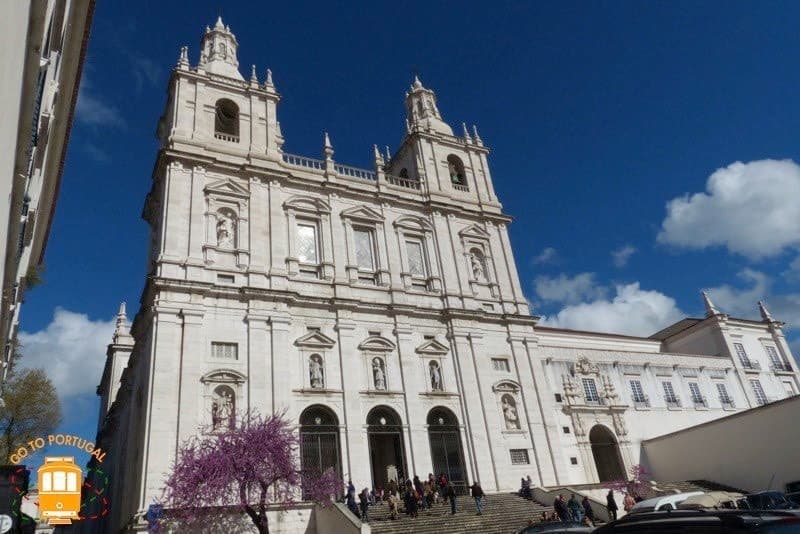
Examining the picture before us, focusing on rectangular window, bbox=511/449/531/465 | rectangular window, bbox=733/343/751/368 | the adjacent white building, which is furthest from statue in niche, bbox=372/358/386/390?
rectangular window, bbox=733/343/751/368

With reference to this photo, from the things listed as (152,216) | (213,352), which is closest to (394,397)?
(213,352)

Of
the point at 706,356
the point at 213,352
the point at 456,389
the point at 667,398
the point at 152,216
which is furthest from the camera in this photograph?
the point at 706,356

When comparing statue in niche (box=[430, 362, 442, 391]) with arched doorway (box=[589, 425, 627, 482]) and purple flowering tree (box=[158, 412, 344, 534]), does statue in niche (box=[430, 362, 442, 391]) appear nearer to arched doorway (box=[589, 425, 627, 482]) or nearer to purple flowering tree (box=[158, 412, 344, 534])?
purple flowering tree (box=[158, 412, 344, 534])

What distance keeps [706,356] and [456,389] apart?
2240cm

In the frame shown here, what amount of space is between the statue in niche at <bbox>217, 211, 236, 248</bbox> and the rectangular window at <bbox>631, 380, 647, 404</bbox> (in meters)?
25.8

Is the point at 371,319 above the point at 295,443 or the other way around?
above

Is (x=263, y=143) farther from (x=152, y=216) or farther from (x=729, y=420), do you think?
(x=729, y=420)

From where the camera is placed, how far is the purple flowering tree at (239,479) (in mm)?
19156

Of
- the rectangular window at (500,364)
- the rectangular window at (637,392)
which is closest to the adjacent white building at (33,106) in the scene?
the rectangular window at (500,364)

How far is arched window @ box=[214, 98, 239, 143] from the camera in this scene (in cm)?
3168

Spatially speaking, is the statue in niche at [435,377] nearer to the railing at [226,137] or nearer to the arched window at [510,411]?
the arched window at [510,411]

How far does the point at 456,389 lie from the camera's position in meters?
29.1

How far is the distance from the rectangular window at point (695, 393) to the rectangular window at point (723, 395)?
2029 mm

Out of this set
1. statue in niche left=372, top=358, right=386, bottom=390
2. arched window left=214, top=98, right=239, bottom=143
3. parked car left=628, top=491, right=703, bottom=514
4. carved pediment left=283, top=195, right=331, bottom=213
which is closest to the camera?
parked car left=628, top=491, right=703, bottom=514
